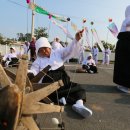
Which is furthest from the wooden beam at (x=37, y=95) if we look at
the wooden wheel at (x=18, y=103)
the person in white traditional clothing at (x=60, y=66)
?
the person in white traditional clothing at (x=60, y=66)

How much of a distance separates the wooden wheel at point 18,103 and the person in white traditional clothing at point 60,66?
1.79m

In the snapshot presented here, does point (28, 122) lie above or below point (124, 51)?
below

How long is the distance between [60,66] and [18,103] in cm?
355

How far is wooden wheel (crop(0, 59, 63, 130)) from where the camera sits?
3.17 meters

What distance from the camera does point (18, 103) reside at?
320 cm

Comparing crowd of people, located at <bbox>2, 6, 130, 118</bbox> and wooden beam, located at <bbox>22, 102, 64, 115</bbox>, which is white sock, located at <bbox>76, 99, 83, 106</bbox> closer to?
crowd of people, located at <bbox>2, 6, 130, 118</bbox>

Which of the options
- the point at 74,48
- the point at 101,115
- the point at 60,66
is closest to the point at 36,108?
the point at 74,48

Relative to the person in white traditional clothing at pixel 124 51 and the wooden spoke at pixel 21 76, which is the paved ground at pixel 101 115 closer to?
the person in white traditional clothing at pixel 124 51

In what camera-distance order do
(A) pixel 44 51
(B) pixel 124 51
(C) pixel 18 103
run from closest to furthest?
(C) pixel 18 103 < (B) pixel 124 51 < (A) pixel 44 51

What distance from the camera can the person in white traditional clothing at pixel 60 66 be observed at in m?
5.85

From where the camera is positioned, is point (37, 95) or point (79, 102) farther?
point (79, 102)

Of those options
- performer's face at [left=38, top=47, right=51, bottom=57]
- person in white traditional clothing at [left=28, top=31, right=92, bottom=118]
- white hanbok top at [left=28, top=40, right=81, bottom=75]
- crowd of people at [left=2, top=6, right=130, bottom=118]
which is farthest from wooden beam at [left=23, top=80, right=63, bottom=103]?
performer's face at [left=38, top=47, right=51, bottom=57]

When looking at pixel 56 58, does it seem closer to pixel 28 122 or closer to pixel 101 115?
pixel 101 115

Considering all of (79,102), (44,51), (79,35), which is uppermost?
(79,35)
